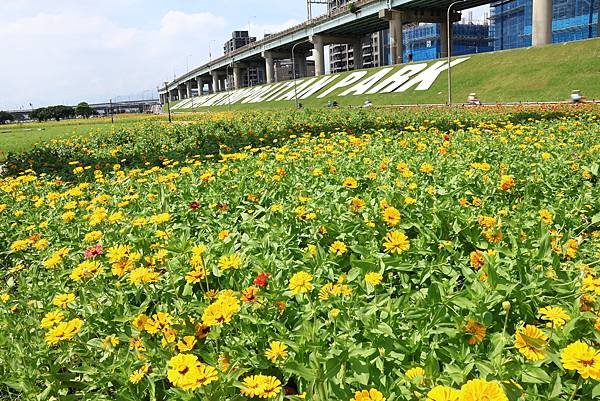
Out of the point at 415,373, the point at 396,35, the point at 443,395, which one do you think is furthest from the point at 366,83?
the point at 443,395

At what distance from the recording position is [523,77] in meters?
26.7

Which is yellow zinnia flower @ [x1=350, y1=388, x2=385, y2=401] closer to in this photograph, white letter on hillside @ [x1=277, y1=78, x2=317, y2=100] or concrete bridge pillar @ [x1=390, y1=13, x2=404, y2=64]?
white letter on hillside @ [x1=277, y1=78, x2=317, y2=100]

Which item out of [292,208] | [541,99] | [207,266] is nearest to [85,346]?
[207,266]

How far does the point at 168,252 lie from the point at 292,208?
3.20 feet

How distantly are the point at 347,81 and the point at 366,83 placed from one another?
150 inches

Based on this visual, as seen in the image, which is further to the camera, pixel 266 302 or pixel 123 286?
pixel 123 286

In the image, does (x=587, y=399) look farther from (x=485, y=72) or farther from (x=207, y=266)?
(x=485, y=72)

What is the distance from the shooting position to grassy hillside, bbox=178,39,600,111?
23422 millimetres

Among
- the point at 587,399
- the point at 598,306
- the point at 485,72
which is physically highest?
the point at 485,72

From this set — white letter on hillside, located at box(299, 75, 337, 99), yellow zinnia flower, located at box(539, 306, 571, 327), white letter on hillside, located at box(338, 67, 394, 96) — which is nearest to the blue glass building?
white letter on hillside, located at box(299, 75, 337, 99)

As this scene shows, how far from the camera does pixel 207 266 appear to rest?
2188mm

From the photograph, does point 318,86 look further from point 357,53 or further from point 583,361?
point 583,361

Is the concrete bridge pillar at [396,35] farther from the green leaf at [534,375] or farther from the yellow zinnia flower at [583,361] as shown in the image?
the yellow zinnia flower at [583,361]

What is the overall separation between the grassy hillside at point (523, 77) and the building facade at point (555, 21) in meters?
17.4
